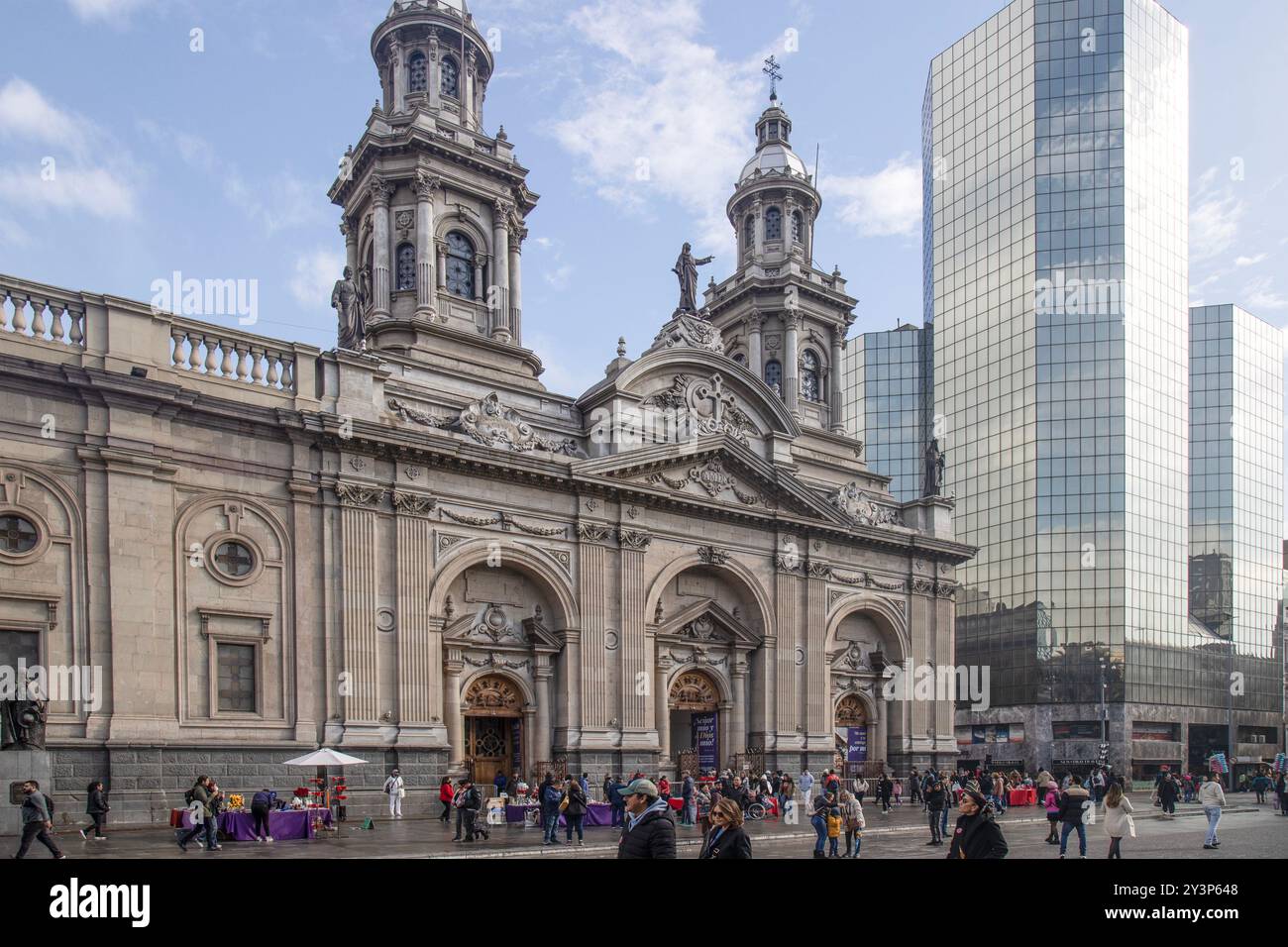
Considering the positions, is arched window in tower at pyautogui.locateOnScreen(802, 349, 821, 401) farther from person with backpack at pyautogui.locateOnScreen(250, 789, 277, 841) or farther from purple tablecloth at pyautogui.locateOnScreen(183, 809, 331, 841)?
person with backpack at pyautogui.locateOnScreen(250, 789, 277, 841)

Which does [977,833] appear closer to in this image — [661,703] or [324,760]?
[324,760]

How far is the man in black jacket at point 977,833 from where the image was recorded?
10.1 m

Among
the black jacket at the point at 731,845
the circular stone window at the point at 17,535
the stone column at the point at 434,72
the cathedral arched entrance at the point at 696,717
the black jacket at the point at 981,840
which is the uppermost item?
the stone column at the point at 434,72

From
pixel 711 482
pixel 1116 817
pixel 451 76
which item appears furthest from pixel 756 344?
pixel 1116 817

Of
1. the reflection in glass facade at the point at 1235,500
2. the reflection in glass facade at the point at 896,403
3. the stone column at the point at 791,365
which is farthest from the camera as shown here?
the reflection in glass facade at the point at 896,403

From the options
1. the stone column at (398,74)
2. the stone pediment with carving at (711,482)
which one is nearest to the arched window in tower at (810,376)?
the stone pediment with carving at (711,482)

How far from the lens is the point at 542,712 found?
122 ft

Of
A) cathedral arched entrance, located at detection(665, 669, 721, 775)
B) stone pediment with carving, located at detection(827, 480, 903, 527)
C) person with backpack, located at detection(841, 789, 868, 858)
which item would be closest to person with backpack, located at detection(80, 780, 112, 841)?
person with backpack, located at detection(841, 789, 868, 858)

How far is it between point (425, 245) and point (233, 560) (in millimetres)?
17571

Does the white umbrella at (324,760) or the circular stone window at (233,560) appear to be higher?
the circular stone window at (233,560)

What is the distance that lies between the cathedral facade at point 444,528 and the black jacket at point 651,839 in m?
22.8

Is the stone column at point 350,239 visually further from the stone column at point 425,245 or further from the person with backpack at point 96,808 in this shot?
the person with backpack at point 96,808

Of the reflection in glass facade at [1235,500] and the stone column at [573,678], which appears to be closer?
the stone column at [573,678]
